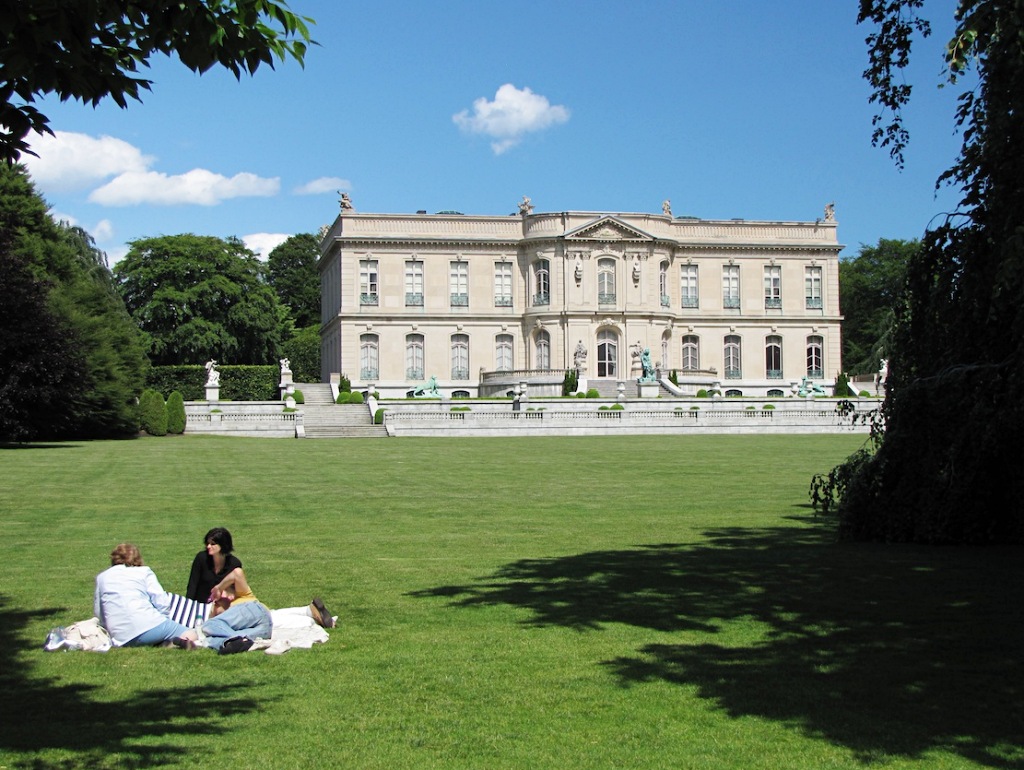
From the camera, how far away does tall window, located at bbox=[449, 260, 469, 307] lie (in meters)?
61.7

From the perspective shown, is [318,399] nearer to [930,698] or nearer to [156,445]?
[156,445]

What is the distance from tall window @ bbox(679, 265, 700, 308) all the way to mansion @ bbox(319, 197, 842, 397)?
62mm

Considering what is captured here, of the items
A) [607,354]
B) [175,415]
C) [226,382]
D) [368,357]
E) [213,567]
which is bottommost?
[213,567]

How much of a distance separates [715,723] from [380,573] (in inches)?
209

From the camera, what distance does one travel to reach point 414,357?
61281mm

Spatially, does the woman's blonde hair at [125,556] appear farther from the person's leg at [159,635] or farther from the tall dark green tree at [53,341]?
the tall dark green tree at [53,341]

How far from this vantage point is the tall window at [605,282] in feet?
200

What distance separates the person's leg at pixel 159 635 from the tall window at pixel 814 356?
59810mm

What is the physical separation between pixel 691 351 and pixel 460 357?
1298cm

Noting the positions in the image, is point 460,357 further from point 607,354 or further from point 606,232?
point 606,232

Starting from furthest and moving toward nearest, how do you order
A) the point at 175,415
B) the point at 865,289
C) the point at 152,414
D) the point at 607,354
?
the point at 865,289, the point at 607,354, the point at 175,415, the point at 152,414

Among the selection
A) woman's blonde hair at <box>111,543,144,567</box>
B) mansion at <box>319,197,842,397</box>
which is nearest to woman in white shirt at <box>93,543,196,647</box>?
woman's blonde hair at <box>111,543,144,567</box>

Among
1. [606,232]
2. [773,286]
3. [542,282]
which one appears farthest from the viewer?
[773,286]

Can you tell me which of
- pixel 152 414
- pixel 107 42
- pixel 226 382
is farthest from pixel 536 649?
pixel 226 382
